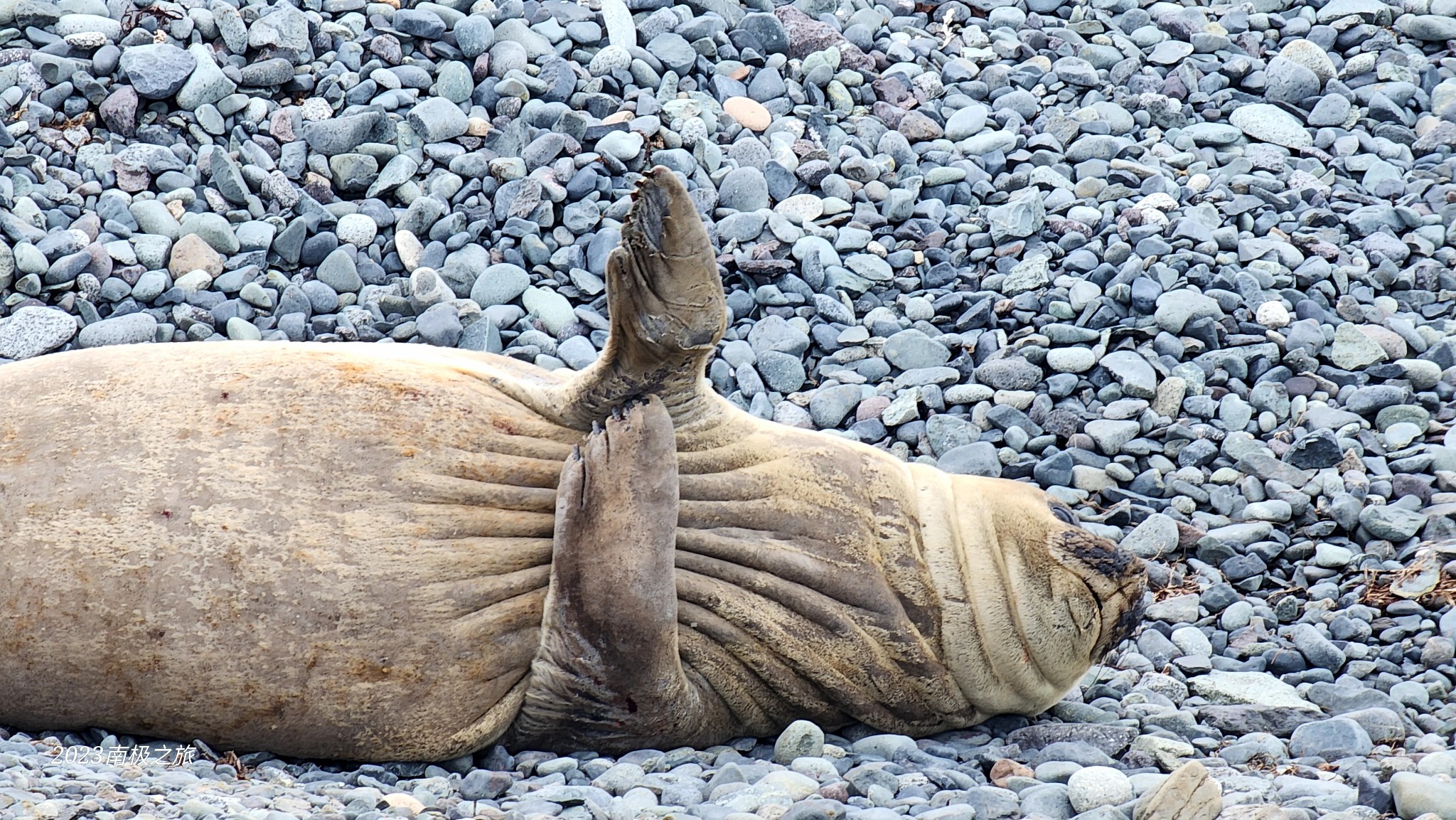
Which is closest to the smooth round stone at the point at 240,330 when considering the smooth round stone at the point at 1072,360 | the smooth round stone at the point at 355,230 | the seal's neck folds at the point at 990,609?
the smooth round stone at the point at 355,230

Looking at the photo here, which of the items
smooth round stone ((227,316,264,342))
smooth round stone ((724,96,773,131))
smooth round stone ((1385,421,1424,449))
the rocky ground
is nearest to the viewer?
the rocky ground

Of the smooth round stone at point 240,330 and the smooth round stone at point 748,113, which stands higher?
the smooth round stone at point 748,113

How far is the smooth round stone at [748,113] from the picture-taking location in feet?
21.5

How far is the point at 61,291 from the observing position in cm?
549

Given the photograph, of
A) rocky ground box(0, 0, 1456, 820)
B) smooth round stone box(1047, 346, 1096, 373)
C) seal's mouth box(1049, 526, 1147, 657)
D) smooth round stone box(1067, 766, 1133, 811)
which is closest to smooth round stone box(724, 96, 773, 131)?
rocky ground box(0, 0, 1456, 820)

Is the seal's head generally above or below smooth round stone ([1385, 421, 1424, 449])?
above

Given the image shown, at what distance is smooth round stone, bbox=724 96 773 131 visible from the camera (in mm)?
6543

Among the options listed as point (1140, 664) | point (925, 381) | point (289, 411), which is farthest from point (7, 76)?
point (1140, 664)

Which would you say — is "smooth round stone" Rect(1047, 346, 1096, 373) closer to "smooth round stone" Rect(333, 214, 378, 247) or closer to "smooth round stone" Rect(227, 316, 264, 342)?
"smooth round stone" Rect(333, 214, 378, 247)

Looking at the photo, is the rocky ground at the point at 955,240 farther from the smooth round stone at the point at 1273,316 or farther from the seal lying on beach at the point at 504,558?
the seal lying on beach at the point at 504,558

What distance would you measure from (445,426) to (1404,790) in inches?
87.7

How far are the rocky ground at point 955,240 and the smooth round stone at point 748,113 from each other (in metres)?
0.02

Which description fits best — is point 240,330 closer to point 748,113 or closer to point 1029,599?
point 748,113

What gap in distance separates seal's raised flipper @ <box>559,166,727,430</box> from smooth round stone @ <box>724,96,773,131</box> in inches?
117
